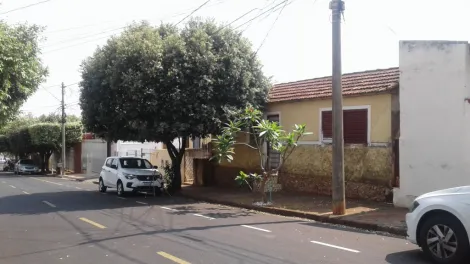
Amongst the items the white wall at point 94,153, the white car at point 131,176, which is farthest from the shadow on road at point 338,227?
the white wall at point 94,153

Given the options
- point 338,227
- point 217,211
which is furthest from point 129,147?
point 338,227

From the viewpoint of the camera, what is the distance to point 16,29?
1079 cm

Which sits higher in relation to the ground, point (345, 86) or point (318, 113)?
point (345, 86)

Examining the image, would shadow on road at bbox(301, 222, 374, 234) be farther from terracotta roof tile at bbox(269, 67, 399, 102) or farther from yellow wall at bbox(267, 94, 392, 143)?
terracotta roof tile at bbox(269, 67, 399, 102)

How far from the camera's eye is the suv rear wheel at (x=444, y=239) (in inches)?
264

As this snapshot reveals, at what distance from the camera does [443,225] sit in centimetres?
702

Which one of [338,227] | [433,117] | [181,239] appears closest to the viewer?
[181,239]

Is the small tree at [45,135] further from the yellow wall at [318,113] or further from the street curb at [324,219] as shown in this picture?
the street curb at [324,219]

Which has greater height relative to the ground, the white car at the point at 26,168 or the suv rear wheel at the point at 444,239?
the suv rear wheel at the point at 444,239

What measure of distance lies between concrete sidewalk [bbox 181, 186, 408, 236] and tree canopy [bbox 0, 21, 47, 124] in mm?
7321

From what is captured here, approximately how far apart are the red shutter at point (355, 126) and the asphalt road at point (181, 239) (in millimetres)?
4344

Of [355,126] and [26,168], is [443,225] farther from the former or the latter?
[26,168]

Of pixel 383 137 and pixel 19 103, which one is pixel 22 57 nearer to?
pixel 19 103

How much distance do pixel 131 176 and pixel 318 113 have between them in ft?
25.0
